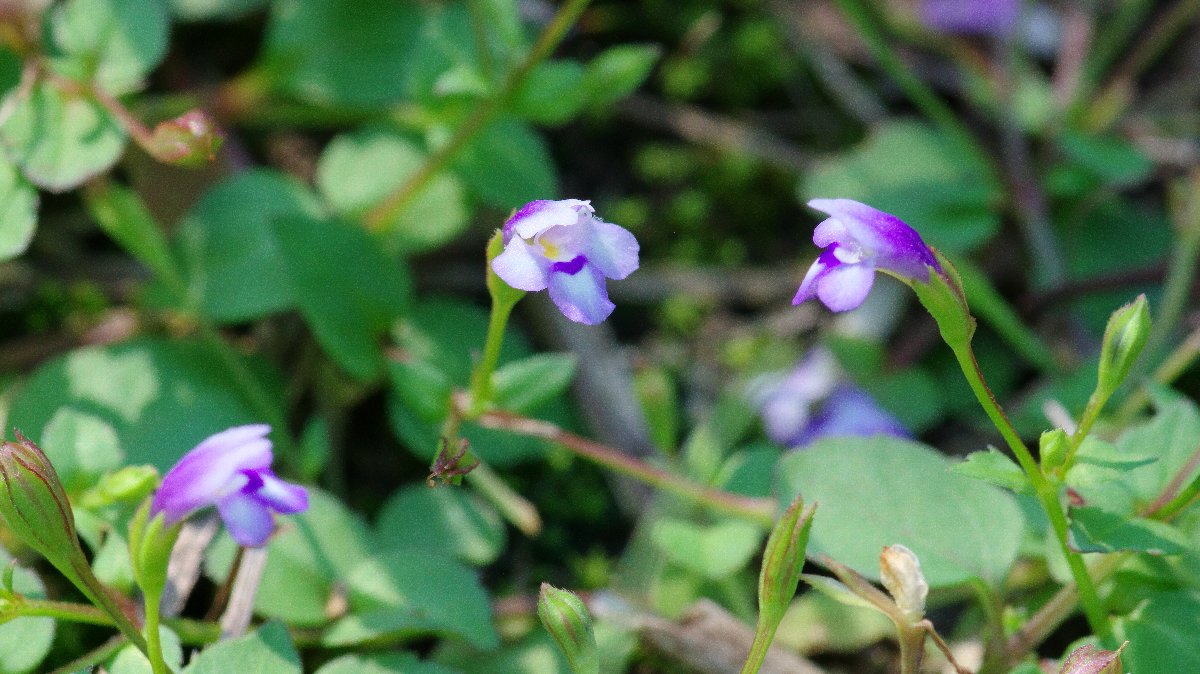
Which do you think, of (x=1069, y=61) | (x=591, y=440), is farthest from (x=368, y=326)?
(x=1069, y=61)

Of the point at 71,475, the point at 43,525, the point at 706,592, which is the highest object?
the point at 43,525

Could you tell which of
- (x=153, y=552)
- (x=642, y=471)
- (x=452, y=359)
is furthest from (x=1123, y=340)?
(x=452, y=359)

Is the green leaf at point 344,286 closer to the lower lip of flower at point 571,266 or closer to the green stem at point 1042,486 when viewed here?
the lower lip of flower at point 571,266

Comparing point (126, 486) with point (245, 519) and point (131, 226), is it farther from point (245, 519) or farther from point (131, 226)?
point (131, 226)

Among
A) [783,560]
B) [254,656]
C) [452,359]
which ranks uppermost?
[783,560]

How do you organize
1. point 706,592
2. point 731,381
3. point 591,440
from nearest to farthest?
point 706,592
point 591,440
point 731,381

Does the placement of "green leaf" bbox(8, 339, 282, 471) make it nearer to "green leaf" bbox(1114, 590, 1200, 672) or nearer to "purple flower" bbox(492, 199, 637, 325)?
"purple flower" bbox(492, 199, 637, 325)

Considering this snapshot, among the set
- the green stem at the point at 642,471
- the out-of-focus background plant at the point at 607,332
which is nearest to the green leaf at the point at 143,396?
the out-of-focus background plant at the point at 607,332

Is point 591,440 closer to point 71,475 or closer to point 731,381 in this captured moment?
point 731,381
